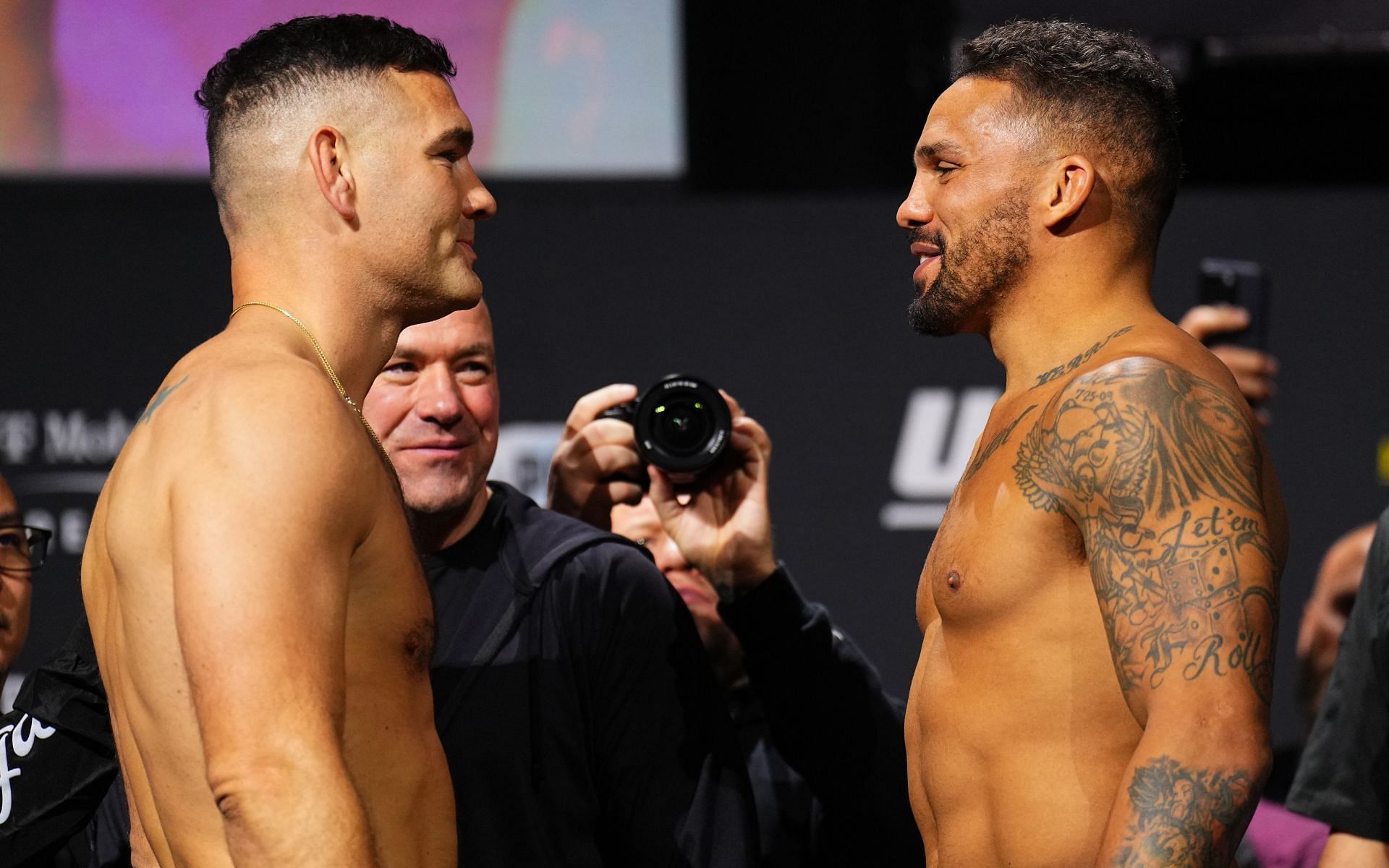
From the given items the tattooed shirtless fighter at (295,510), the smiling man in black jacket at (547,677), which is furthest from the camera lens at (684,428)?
the tattooed shirtless fighter at (295,510)

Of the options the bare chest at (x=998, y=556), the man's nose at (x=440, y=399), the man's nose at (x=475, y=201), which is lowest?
the bare chest at (x=998, y=556)

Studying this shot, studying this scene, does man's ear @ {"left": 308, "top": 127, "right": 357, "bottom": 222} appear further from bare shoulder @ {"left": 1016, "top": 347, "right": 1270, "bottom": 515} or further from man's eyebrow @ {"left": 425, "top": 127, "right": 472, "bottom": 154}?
bare shoulder @ {"left": 1016, "top": 347, "right": 1270, "bottom": 515}

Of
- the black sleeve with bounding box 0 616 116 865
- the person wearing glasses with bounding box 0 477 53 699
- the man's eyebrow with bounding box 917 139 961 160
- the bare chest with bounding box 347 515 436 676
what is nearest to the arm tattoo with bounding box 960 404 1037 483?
the man's eyebrow with bounding box 917 139 961 160

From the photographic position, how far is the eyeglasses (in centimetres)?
244

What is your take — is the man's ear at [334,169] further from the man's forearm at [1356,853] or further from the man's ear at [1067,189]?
the man's forearm at [1356,853]

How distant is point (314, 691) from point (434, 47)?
83cm

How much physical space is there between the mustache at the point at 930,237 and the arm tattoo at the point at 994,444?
0.25 metres

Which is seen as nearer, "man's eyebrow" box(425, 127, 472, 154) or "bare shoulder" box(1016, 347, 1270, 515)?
"bare shoulder" box(1016, 347, 1270, 515)

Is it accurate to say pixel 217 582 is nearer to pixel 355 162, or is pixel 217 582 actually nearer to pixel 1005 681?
pixel 355 162

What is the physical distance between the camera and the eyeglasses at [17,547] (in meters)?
2.44

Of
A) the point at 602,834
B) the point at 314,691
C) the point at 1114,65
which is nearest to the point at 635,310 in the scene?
the point at 602,834

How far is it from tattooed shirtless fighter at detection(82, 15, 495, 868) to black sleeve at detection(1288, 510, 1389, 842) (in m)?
1.38

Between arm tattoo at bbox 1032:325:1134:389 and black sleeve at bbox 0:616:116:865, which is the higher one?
arm tattoo at bbox 1032:325:1134:389

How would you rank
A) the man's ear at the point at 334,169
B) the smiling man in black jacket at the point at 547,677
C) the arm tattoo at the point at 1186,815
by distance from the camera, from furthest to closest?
1. the smiling man in black jacket at the point at 547,677
2. the man's ear at the point at 334,169
3. the arm tattoo at the point at 1186,815
